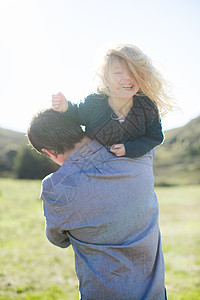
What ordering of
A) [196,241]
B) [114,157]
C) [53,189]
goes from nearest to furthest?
[53,189], [114,157], [196,241]

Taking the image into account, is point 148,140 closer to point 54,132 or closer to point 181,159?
point 54,132

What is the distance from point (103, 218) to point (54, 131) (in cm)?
54

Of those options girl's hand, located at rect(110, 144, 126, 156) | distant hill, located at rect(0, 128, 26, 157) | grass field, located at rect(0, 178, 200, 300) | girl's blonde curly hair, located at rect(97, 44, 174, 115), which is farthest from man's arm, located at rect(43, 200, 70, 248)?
distant hill, located at rect(0, 128, 26, 157)

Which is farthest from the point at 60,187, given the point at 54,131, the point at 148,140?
the point at 148,140

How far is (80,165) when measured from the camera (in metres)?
1.54

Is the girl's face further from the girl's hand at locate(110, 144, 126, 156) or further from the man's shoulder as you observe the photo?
the man's shoulder

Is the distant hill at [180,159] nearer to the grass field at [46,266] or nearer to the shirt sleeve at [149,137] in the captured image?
the grass field at [46,266]

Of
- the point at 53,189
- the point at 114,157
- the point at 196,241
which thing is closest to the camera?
the point at 53,189

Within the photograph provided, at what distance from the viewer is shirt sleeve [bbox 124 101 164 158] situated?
1.64 m

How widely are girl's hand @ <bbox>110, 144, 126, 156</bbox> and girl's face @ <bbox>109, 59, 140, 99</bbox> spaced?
31 cm

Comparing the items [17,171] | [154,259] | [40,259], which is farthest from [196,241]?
[17,171]

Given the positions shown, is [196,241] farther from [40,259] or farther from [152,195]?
[152,195]

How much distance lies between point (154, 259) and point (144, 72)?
1.07 metres

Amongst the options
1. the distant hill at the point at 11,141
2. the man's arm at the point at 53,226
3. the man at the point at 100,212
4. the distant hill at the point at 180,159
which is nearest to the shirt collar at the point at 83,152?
the man at the point at 100,212
